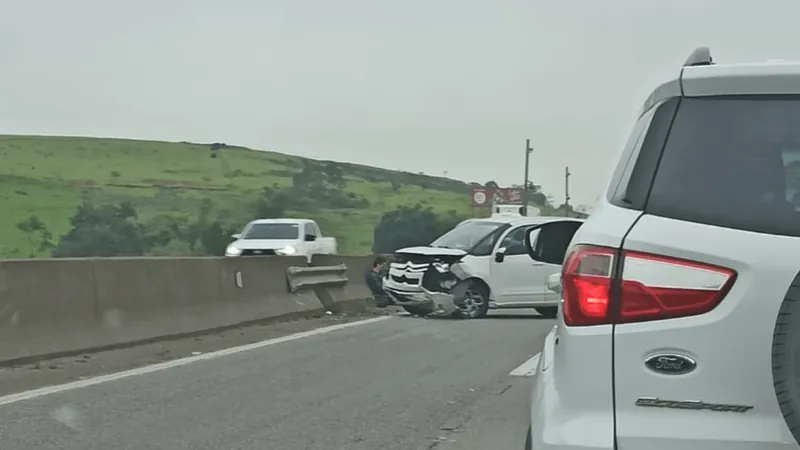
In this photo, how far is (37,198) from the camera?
3994 centimetres

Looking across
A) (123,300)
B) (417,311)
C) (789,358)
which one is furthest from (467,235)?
(789,358)

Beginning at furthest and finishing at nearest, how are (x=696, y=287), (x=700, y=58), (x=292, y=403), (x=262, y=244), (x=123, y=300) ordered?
(x=262, y=244), (x=123, y=300), (x=292, y=403), (x=700, y=58), (x=696, y=287)

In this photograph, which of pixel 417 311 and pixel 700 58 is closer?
pixel 700 58

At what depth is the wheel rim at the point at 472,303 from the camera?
61.6ft

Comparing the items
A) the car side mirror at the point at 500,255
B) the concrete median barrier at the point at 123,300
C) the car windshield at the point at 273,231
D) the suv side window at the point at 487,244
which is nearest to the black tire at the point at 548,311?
the car side mirror at the point at 500,255

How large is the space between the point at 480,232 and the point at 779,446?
661 inches

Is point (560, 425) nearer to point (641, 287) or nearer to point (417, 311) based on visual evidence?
point (641, 287)

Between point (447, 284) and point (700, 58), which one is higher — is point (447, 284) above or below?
below

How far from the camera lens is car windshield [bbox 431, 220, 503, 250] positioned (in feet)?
63.9

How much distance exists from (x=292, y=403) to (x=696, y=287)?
6064 millimetres

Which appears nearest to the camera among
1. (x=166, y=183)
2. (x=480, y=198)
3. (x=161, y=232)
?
(x=161, y=232)

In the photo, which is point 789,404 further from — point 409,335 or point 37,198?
point 37,198

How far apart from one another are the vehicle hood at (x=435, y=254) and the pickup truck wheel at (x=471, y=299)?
1.56ft

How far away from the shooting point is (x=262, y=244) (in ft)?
91.3
